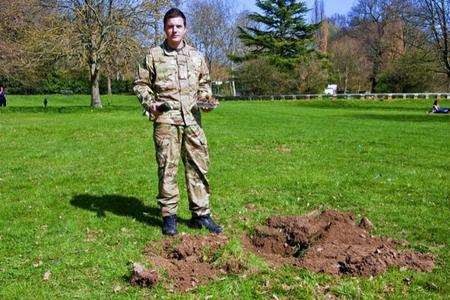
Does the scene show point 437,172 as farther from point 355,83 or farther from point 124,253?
point 355,83

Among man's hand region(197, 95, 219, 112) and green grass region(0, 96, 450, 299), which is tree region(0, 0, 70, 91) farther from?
man's hand region(197, 95, 219, 112)

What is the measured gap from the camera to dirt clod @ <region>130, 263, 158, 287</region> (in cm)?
529

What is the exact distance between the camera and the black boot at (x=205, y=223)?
705 cm

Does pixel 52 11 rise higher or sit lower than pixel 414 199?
higher

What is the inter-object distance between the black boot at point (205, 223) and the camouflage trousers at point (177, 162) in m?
0.08

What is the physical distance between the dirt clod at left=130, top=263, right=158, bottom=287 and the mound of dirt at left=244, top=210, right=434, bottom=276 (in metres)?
1.35

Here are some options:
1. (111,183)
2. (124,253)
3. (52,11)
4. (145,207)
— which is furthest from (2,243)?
(52,11)

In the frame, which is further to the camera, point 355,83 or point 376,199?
point 355,83

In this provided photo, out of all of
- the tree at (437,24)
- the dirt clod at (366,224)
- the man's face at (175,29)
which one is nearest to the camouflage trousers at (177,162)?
the man's face at (175,29)

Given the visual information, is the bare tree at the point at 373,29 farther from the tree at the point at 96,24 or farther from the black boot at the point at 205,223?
the black boot at the point at 205,223

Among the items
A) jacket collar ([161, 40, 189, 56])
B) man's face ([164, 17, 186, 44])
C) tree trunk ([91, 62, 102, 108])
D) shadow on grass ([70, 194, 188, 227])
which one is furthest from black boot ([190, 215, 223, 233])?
tree trunk ([91, 62, 102, 108])

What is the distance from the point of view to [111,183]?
1041cm

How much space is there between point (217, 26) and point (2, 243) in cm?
7333

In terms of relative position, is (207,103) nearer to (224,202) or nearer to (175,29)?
(175,29)
